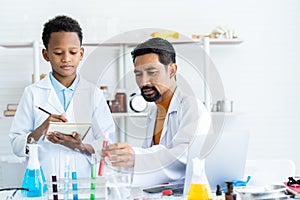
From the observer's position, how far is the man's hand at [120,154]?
5.50 ft

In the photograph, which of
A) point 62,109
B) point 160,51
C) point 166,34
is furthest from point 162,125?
point 166,34

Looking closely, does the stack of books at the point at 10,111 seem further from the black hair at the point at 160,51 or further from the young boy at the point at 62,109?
the black hair at the point at 160,51

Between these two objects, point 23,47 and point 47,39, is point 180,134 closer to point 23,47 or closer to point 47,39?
point 47,39

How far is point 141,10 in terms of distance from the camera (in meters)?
3.24

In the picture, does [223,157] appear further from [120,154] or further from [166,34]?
[166,34]

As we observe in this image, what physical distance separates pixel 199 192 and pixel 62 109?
0.89m

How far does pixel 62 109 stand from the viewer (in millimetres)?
2104

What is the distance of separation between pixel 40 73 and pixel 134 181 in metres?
1.64

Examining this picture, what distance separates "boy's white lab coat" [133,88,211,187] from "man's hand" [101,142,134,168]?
0.08 ft

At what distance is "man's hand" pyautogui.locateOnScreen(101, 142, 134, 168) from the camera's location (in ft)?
5.50

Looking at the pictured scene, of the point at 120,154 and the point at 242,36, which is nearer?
the point at 120,154

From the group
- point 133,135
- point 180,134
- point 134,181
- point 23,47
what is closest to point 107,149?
point 134,181

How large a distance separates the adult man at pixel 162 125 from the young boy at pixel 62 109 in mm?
225

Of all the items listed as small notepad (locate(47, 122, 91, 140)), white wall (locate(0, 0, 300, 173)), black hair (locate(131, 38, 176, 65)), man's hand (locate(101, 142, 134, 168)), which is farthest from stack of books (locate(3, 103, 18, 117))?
man's hand (locate(101, 142, 134, 168))
